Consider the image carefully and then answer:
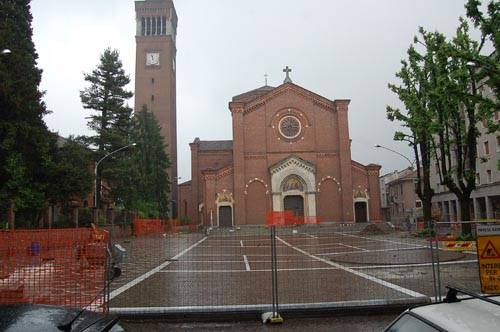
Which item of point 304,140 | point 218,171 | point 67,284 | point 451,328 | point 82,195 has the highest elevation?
point 304,140

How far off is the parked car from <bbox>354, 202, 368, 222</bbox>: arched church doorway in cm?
5244

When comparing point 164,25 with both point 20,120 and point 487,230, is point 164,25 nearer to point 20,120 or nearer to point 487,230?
point 20,120

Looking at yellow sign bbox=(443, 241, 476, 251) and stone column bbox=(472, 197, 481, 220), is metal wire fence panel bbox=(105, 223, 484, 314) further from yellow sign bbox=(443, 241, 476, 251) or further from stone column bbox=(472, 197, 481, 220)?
stone column bbox=(472, 197, 481, 220)

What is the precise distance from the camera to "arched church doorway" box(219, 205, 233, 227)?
5369cm

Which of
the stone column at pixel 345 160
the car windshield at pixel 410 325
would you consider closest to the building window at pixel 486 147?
the stone column at pixel 345 160

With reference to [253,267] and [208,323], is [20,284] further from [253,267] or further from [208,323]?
[253,267]

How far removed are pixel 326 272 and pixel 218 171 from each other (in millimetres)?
42005

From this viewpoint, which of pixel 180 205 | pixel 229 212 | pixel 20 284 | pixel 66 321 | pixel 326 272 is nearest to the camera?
pixel 66 321

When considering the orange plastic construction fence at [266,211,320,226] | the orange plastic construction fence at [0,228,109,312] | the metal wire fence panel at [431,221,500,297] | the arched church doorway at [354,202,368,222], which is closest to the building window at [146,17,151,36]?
the orange plastic construction fence at [266,211,320,226]

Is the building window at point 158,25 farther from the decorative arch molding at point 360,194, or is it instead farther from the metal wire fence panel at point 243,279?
the metal wire fence panel at point 243,279

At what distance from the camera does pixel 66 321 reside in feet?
9.41

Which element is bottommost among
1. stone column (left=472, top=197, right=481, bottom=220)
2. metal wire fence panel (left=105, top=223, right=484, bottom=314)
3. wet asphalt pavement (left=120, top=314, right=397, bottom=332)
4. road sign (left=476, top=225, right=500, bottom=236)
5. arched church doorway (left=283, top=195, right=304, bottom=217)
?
wet asphalt pavement (left=120, top=314, right=397, bottom=332)

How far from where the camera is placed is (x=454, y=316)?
248 cm

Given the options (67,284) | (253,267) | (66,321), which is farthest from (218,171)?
(66,321)
